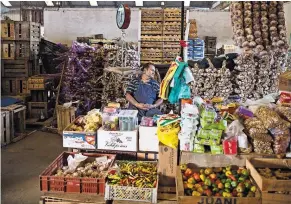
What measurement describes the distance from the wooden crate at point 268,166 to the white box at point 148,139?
137 cm

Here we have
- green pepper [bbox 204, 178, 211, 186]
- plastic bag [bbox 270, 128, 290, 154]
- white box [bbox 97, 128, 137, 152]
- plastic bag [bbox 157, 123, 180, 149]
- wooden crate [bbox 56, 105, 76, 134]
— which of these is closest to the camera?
green pepper [bbox 204, 178, 211, 186]

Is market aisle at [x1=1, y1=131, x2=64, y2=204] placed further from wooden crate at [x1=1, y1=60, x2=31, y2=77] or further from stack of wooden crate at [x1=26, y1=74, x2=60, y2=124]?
wooden crate at [x1=1, y1=60, x2=31, y2=77]

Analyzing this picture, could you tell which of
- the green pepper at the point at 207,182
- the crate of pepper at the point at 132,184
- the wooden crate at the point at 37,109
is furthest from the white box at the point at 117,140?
the wooden crate at the point at 37,109

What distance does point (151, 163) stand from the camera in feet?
13.2

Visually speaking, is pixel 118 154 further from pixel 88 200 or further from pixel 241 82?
pixel 241 82

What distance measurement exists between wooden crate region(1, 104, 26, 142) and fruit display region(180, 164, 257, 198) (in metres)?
4.96

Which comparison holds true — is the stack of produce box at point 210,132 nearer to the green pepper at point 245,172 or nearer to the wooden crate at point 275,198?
the green pepper at point 245,172

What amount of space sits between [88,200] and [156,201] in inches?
27.0

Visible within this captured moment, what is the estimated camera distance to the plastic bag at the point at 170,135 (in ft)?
11.0

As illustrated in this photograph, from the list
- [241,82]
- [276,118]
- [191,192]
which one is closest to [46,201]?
[191,192]

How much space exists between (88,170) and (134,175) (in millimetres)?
570

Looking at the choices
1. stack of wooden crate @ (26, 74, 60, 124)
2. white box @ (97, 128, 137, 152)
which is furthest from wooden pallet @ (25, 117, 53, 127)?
white box @ (97, 128, 137, 152)

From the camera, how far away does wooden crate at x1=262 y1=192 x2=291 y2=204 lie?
2.70 m

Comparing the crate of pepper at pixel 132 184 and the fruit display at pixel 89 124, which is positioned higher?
the fruit display at pixel 89 124
